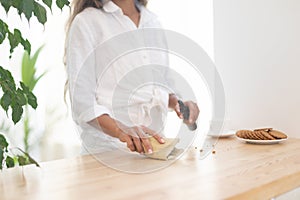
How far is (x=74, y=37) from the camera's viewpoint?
1441 millimetres

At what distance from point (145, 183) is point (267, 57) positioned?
107 centimetres

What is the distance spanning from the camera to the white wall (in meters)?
1.73

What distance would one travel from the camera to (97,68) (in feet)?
4.91

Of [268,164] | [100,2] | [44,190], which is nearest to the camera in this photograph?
[44,190]

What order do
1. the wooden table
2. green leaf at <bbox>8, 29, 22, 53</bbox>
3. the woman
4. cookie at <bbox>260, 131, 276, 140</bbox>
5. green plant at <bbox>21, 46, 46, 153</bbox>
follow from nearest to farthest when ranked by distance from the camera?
the wooden table
green leaf at <bbox>8, 29, 22, 53</bbox>
the woman
cookie at <bbox>260, 131, 276, 140</bbox>
green plant at <bbox>21, 46, 46, 153</bbox>

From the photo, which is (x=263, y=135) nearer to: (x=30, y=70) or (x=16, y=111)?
(x=16, y=111)

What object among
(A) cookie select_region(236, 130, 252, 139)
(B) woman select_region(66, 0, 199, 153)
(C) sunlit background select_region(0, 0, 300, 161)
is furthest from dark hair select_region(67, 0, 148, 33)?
(A) cookie select_region(236, 130, 252, 139)

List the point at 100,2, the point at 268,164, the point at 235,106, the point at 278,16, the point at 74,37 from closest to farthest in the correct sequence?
the point at 268,164
the point at 74,37
the point at 100,2
the point at 278,16
the point at 235,106

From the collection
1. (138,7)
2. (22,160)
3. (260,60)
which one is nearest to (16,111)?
(22,160)

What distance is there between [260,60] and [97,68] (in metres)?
0.79

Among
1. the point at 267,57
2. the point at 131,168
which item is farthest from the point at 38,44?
the point at 131,168

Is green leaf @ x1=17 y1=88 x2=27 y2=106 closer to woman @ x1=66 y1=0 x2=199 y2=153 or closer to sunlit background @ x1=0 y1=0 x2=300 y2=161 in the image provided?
woman @ x1=66 y1=0 x2=199 y2=153

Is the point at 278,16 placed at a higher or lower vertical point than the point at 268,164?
higher

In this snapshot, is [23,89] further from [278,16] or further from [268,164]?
[278,16]
